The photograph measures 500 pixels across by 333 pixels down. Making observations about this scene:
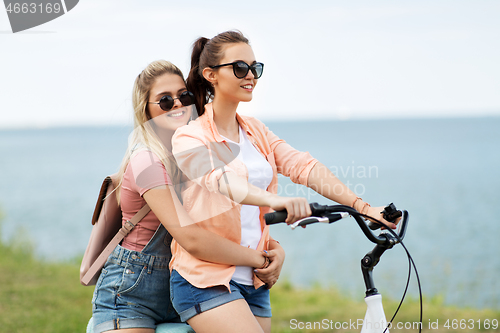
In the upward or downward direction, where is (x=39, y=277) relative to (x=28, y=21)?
downward

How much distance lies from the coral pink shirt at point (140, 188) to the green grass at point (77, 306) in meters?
3.32

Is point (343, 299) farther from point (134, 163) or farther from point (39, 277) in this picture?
point (134, 163)

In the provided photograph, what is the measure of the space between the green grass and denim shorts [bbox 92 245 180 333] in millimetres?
3184

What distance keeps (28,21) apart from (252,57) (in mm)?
3602

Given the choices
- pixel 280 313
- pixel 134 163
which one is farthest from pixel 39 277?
pixel 134 163

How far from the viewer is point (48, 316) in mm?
6004

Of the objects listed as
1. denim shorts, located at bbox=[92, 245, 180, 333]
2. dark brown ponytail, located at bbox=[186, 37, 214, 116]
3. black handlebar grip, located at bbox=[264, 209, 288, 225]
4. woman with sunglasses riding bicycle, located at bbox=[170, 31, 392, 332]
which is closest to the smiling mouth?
woman with sunglasses riding bicycle, located at bbox=[170, 31, 392, 332]

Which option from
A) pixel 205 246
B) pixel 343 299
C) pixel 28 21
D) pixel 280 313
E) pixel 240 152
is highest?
pixel 28 21

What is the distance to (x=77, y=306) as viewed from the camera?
21.1 feet

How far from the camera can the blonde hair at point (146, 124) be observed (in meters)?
2.55

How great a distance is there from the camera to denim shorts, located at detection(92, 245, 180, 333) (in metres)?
2.53

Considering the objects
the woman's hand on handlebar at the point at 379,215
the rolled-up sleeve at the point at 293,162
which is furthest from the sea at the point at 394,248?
the woman's hand on handlebar at the point at 379,215

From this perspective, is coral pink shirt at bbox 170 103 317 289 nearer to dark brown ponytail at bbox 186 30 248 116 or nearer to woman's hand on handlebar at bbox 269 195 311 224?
dark brown ponytail at bbox 186 30 248 116

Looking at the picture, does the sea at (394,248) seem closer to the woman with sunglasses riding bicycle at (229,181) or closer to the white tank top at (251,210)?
the woman with sunglasses riding bicycle at (229,181)
